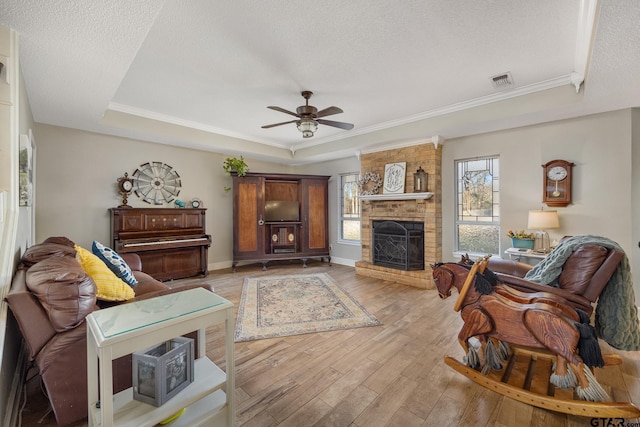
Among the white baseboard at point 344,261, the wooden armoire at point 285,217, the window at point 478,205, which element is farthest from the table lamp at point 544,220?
the wooden armoire at point 285,217

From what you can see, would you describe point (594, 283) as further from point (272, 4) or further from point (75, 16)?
point (75, 16)

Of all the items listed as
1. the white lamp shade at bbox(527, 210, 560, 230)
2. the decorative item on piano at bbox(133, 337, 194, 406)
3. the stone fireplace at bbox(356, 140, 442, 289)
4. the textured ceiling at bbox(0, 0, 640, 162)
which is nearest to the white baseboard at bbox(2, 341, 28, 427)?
the decorative item on piano at bbox(133, 337, 194, 406)

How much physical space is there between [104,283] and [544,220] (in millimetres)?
4453

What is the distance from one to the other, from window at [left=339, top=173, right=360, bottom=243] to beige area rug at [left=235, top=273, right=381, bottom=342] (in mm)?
1775

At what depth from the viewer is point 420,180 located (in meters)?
4.49

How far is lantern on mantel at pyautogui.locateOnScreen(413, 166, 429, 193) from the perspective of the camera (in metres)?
4.48

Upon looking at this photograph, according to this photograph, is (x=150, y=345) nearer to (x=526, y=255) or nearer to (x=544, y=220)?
(x=526, y=255)

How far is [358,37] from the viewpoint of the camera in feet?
7.54

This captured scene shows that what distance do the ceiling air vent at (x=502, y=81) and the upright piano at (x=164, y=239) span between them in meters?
4.71

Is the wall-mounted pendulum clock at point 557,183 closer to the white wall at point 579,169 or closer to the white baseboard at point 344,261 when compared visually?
the white wall at point 579,169

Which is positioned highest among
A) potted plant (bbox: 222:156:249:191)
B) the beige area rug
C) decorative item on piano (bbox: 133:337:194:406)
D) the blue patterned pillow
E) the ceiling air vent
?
the ceiling air vent

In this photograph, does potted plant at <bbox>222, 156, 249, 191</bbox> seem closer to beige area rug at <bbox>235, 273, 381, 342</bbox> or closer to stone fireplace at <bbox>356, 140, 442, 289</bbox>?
beige area rug at <bbox>235, 273, 381, 342</bbox>

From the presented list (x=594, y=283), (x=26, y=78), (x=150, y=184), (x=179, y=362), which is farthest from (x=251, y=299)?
(x=594, y=283)

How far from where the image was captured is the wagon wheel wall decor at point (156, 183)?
4582mm
